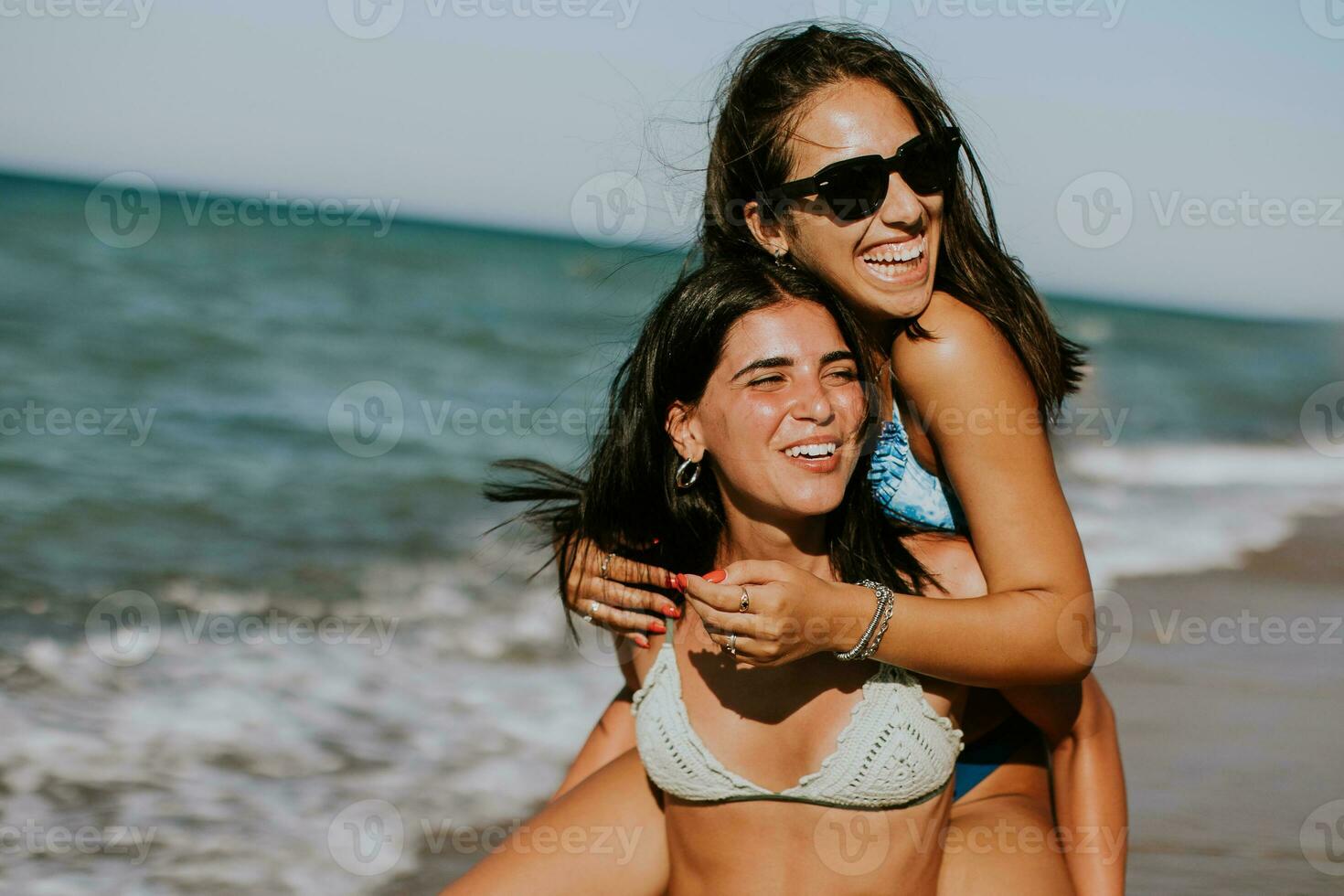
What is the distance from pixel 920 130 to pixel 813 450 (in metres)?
0.95

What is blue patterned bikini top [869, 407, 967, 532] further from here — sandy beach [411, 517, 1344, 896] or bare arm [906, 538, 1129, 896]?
sandy beach [411, 517, 1344, 896]

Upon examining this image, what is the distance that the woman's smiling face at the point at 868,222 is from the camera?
347 cm

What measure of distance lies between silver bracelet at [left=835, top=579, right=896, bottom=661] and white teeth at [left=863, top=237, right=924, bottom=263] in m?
0.90

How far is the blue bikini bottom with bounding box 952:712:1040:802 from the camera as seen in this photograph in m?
3.73

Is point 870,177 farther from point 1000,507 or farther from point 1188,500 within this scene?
point 1188,500

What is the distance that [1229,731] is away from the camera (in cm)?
633

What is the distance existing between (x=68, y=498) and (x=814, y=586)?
8.35m

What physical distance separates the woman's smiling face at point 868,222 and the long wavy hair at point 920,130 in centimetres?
6

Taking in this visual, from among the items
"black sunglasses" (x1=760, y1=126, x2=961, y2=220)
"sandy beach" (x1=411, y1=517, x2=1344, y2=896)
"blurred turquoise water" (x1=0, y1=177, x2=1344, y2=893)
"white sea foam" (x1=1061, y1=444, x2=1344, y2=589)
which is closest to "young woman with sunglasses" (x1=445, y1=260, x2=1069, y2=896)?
"black sunglasses" (x1=760, y1=126, x2=961, y2=220)

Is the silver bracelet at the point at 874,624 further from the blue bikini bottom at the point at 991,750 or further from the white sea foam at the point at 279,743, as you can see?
the white sea foam at the point at 279,743

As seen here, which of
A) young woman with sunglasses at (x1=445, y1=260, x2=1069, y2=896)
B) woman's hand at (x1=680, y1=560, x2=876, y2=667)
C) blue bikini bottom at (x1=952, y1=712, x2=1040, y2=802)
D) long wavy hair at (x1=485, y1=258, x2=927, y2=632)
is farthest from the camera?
blue bikini bottom at (x1=952, y1=712, x2=1040, y2=802)

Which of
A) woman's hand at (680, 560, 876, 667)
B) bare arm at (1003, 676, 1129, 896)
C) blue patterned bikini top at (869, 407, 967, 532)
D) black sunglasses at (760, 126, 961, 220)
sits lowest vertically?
bare arm at (1003, 676, 1129, 896)

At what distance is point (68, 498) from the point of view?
991cm

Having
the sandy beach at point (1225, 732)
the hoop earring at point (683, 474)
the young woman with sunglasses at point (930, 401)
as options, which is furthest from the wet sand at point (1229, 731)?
the hoop earring at point (683, 474)
